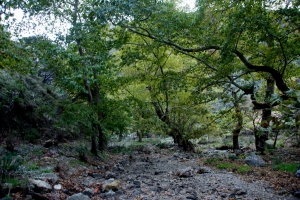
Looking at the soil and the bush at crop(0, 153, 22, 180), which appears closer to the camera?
the bush at crop(0, 153, 22, 180)

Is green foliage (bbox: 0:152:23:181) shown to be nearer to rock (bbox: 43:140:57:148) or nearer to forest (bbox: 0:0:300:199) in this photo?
forest (bbox: 0:0:300:199)

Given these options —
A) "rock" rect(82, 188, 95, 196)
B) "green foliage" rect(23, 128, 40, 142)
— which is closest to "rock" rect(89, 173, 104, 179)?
"rock" rect(82, 188, 95, 196)

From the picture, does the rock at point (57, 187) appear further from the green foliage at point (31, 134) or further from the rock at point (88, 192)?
the green foliage at point (31, 134)

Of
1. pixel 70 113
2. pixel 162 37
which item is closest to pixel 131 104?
pixel 70 113

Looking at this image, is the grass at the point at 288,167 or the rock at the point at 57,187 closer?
the rock at the point at 57,187

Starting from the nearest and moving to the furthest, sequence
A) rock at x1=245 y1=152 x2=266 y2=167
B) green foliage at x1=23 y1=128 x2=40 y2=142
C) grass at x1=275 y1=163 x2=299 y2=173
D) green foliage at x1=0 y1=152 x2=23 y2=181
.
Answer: green foliage at x1=0 y1=152 x2=23 y2=181 → grass at x1=275 y1=163 x2=299 y2=173 → rock at x1=245 y1=152 x2=266 y2=167 → green foliage at x1=23 y1=128 x2=40 y2=142

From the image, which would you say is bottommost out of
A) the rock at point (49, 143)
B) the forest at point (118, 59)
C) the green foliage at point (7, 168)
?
the green foliage at point (7, 168)

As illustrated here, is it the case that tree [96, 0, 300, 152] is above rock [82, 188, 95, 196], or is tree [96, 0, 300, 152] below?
above

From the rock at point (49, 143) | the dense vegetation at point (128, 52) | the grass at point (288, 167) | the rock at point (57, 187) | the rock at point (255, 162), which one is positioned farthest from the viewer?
the rock at point (49, 143)

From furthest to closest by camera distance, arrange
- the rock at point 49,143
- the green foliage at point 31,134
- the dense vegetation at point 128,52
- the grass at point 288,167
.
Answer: the green foliage at point 31,134, the rock at point 49,143, the grass at point 288,167, the dense vegetation at point 128,52

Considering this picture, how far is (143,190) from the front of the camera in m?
6.05

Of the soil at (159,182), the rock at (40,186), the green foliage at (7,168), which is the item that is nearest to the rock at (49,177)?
the soil at (159,182)

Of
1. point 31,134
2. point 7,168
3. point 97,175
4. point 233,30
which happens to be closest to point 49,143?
point 31,134

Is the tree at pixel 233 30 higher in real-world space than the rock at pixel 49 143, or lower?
higher
